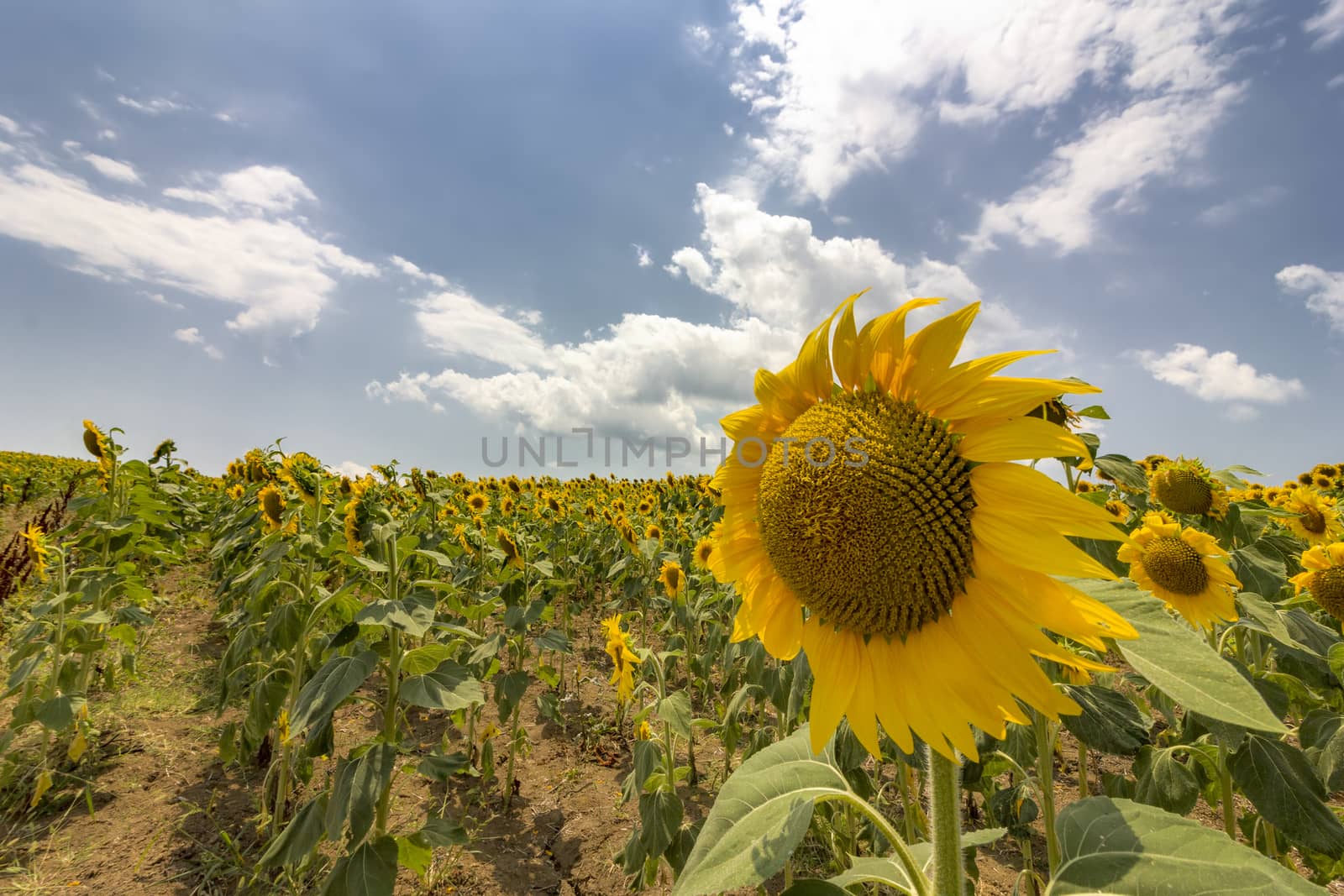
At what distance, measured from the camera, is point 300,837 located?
7.91ft

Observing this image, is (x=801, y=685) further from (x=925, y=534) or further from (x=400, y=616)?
(x=400, y=616)

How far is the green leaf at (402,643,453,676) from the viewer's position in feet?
9.16

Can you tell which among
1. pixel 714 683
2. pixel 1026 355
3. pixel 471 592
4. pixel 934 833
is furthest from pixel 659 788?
pixel 471 592

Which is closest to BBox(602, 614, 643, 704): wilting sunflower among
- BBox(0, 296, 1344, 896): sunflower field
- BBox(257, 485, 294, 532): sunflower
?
BBox(0, 296, 1344, 896): sunflower field

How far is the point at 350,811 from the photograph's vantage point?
2285 mm

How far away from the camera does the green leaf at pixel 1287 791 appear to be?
1834mm

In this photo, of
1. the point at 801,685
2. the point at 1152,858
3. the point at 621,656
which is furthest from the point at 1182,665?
the point at 621,656

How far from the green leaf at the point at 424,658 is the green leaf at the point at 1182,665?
262cm

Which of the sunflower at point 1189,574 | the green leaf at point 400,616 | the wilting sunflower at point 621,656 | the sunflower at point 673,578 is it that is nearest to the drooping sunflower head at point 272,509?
the green leaf at point 400,616

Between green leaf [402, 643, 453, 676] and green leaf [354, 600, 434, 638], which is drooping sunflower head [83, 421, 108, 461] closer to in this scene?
green leaf [402, 643, 453, 676]

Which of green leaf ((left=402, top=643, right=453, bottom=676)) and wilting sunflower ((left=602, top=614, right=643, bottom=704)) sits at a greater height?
green leaf ((left=402, top=643, right=453, bottom=676))

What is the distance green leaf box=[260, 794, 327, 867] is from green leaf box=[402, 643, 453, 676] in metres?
0.57

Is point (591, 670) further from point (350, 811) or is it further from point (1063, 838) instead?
point (1063, 838)

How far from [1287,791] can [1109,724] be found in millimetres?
1003
